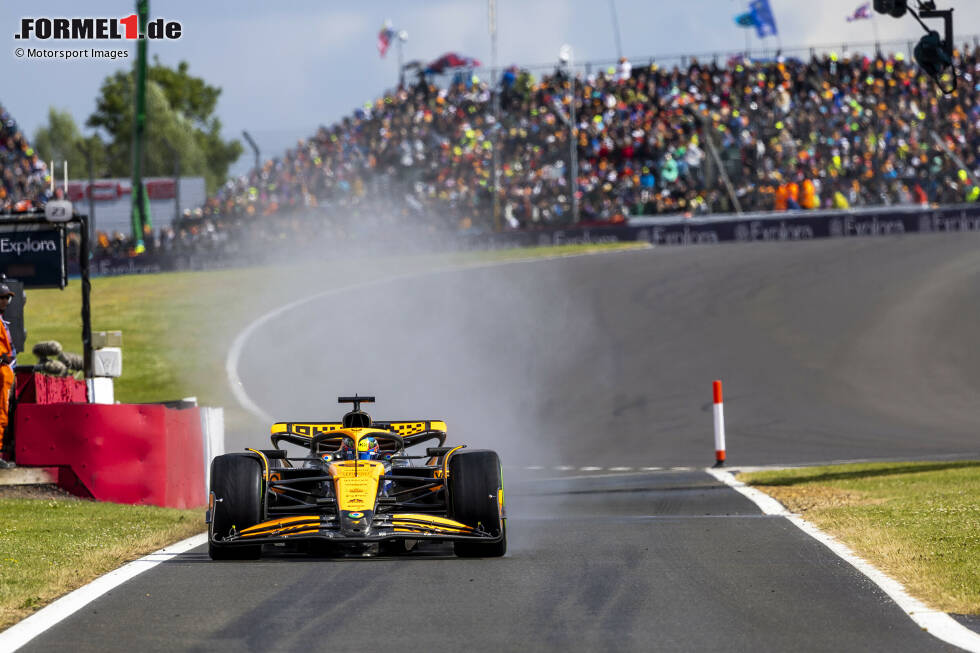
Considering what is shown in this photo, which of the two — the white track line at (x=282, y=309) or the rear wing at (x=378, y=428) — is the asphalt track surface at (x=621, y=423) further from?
the rear wing at (x=378, y=428)

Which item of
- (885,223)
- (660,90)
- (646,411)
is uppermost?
(660,90)

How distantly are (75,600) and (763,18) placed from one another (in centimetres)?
5496

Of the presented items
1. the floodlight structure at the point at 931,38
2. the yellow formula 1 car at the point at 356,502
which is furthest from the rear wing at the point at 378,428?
the floodlight structure at the point at 931,38

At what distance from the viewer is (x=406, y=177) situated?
5338cm

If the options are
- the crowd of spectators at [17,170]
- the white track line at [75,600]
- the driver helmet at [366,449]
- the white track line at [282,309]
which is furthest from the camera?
the crowd of spectators at [17,170]

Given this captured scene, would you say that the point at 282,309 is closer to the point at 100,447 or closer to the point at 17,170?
the point at 17,170

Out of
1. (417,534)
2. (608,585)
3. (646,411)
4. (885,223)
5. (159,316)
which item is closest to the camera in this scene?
(608,585)

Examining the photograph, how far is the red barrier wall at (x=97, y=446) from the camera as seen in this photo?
13242 millimetres

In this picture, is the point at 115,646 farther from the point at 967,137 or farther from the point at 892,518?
the point at 967,137

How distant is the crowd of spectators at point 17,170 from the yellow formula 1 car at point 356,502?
148ft

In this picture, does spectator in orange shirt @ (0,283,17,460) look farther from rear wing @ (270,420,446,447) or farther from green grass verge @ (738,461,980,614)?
green grass verge @ (738,461,980,614)

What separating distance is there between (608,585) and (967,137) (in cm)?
4528

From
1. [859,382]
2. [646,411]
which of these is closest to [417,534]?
[646,411]

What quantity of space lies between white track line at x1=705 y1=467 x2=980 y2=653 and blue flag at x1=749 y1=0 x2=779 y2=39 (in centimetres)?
4909
